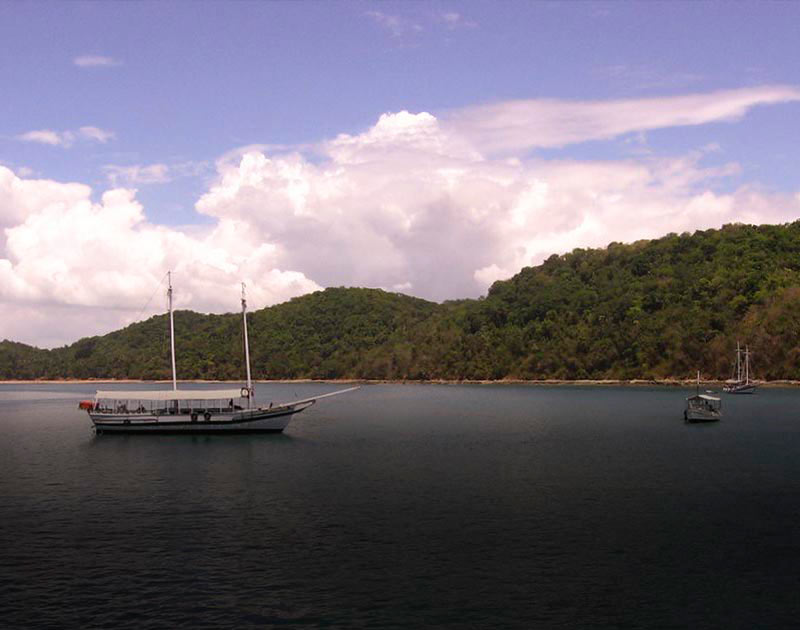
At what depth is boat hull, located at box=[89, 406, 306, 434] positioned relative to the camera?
106 metres

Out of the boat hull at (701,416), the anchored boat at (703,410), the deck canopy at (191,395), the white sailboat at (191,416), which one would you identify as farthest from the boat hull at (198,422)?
the anchored boat at (703,410)

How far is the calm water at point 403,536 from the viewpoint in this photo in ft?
113

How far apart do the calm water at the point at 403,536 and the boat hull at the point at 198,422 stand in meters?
10.7

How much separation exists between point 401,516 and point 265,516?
9210 millimetres

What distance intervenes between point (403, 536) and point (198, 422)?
6403cm

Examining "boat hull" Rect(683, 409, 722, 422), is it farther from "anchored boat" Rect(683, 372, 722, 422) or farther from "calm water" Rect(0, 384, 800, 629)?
"calm water" Rect(0, 384, 800, 629)

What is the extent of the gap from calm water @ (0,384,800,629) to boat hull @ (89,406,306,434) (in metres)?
10.7

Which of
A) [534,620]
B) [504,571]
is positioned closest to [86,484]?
[504,571]

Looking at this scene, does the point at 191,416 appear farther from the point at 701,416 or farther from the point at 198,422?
the point at 701,416

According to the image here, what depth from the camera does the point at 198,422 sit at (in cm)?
10519

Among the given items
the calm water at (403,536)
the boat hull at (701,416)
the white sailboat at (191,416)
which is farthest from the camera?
the boat hull at (701,416)

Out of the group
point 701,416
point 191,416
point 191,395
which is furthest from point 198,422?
point 701,416

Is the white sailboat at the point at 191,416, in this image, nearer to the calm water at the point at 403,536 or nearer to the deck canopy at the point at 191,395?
the deck canopy at the point at 191,395

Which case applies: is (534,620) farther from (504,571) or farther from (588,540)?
(588,540)
